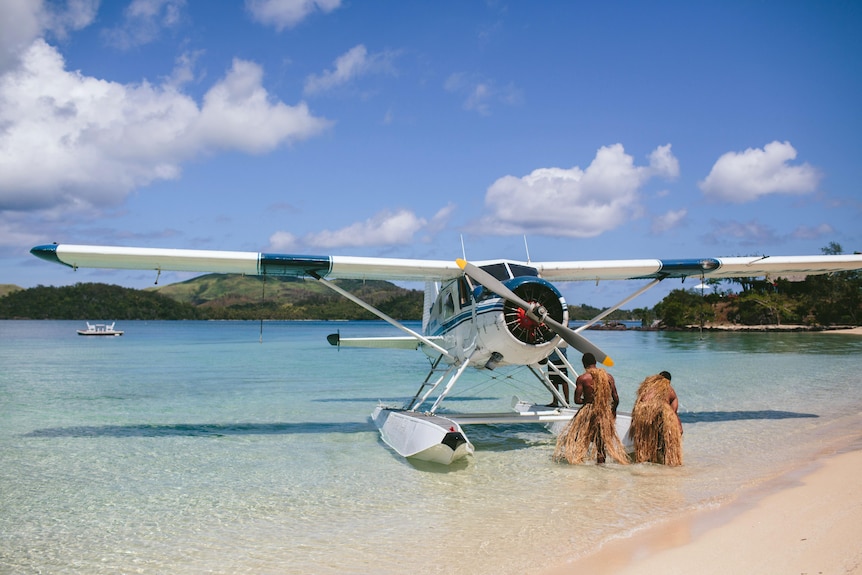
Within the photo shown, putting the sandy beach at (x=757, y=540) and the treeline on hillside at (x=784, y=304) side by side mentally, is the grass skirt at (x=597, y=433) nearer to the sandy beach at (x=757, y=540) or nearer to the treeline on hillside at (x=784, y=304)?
the sandy beach at (x=757, y=540)

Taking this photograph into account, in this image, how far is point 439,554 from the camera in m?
4.43

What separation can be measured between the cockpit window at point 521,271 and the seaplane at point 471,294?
14mm

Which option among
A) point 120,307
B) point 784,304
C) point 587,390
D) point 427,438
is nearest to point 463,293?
point 427,438

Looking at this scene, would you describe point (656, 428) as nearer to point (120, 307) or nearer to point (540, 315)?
point (540, 315)

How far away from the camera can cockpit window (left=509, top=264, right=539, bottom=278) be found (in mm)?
8592

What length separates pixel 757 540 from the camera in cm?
412

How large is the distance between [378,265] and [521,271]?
2.34 metres

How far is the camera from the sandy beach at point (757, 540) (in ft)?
11.9

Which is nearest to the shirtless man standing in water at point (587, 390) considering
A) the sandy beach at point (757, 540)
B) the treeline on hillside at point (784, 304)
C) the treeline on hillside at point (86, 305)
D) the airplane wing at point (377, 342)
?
the sandy beach at point (757, 540)

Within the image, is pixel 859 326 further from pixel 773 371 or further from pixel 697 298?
pixel 773 371

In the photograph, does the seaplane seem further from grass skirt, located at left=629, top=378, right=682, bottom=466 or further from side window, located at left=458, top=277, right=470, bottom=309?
grass skirt, located at left=629, top=378, right=682, bottom=466

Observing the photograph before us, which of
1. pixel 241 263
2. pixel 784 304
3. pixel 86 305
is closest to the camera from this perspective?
pixel 241 263

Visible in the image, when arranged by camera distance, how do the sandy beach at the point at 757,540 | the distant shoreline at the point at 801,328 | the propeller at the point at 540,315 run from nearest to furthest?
the sandy beach at the point at 757,540, the propeller at the point at 540,315, the distant shoreline at the point at 801,328

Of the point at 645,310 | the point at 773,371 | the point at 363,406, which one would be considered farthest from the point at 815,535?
the point at 645,310
